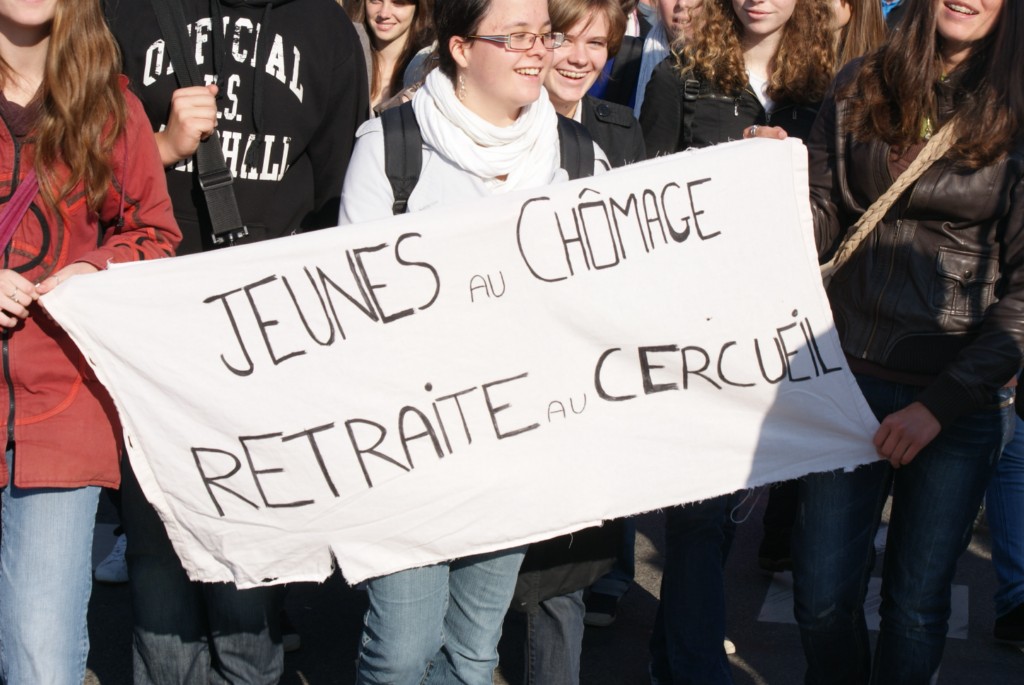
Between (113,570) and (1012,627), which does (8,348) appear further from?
(1012,627)

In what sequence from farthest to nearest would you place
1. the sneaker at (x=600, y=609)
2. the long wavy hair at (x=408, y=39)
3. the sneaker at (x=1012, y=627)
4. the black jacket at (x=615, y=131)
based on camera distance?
the long wavy hair at (x=408, y=39), the sneaker at (x=600, y=609), the sneaker at (x=1012, y=627), the black jacket at (x=615, y=131)

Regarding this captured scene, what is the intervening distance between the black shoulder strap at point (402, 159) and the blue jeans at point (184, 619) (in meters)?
0.93

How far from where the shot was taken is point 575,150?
130 inches

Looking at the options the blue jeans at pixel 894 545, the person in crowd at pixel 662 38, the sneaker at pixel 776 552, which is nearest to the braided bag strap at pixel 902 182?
the blue jeans at pixel 894 545

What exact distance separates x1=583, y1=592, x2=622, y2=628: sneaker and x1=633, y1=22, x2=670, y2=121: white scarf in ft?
5.08

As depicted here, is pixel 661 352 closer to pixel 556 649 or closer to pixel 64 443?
pixel 556 649

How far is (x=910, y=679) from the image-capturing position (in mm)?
3252

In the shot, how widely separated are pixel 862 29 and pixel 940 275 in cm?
173

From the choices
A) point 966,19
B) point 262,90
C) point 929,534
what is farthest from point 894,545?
point 262,90

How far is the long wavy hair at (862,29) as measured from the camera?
4.53m

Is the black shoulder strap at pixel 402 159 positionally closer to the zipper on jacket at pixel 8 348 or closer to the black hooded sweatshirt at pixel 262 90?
the black hooded sweatshirt at pixel 262 90

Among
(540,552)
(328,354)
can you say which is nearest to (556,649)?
(540,552)

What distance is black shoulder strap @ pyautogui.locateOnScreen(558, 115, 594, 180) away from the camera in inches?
129

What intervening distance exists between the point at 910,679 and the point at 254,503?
1.62m
